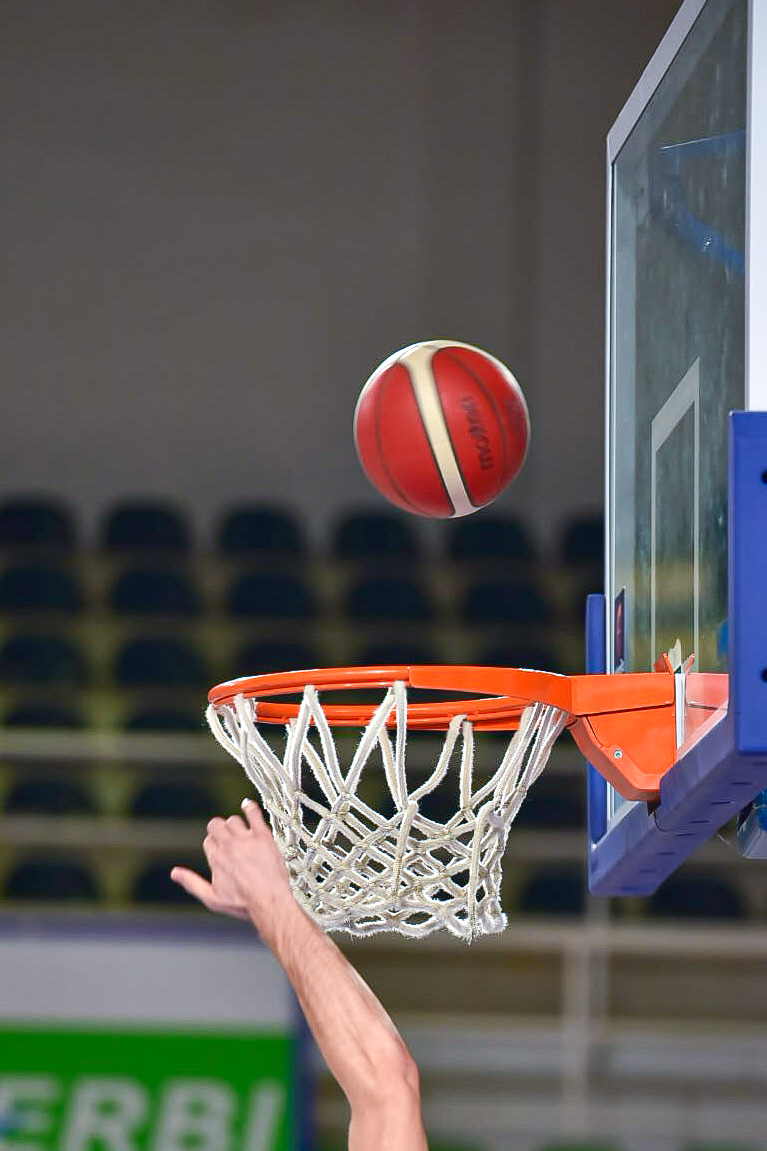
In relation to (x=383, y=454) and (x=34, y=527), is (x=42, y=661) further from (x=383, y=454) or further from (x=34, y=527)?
(x=383, y=454)

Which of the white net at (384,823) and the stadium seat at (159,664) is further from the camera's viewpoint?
the stadium seat at (159,664)

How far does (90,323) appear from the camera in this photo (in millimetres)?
7512

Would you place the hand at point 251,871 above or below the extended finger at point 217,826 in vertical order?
below

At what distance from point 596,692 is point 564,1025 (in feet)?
10.8

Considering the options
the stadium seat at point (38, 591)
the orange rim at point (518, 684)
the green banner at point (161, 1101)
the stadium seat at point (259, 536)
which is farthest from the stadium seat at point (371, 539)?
the orange rim at point (518, 684)

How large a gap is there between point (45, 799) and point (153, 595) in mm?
1376

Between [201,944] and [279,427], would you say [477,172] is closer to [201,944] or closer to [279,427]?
[279,427]

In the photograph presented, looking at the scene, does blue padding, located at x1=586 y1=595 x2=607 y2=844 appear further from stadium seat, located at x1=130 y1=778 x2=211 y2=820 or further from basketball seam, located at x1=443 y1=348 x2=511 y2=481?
stadium seat, located at x1=130 y1=778 x2=211 y2=820

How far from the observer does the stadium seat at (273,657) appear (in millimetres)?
6230

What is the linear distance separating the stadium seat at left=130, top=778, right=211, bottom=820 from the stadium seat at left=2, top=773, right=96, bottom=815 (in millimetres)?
175

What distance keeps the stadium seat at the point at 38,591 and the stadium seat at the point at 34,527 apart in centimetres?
22

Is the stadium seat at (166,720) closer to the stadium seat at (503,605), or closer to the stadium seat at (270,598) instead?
the stadium seat at (270,598)

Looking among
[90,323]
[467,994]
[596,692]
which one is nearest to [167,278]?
[90,323]

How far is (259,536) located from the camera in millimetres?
7113
